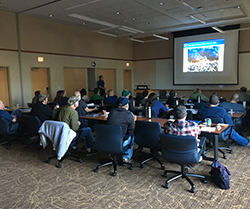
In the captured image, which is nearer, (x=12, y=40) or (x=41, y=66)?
(x=12, y=40)

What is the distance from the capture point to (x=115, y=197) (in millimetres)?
3270

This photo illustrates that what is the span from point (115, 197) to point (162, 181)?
0.87 metres

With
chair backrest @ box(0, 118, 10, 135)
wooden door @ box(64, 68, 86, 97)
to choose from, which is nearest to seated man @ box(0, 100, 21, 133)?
chair backrest @ box(0, 118, 10, 135)

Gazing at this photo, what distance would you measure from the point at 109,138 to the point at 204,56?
9.61 meters

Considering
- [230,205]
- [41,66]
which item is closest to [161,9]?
[41,66]

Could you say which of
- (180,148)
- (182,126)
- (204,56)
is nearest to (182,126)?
(182,126)

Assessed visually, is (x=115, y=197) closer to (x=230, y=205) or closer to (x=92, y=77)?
(x=230, y=205)

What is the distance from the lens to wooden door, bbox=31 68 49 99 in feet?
34.2


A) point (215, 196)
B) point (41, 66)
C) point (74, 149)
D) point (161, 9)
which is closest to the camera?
point (215, 196)

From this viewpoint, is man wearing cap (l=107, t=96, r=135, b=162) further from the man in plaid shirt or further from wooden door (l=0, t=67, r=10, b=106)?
wooden door (l=0, t=67, r=10, b=106)

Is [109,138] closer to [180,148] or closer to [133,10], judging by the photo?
[180,148]

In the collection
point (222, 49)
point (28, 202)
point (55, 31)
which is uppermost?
point (55, 31)

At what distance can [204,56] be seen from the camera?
1181cm

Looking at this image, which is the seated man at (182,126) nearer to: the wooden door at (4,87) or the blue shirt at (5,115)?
the blue shirt at (5,115)
